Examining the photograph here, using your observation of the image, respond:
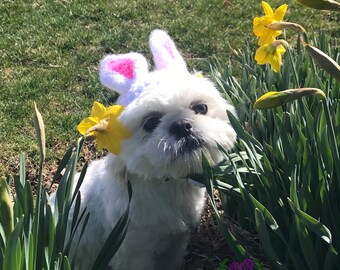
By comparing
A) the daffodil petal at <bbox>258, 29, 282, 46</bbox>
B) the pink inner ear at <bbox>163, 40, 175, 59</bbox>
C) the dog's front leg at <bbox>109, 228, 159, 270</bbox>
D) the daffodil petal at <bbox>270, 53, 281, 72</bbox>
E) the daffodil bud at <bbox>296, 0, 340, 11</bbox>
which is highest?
the daffodil bud at <bbox>296, 0, 340, 11</bbox>

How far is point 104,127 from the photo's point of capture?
1604 millimetres

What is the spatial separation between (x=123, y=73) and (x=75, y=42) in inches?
101

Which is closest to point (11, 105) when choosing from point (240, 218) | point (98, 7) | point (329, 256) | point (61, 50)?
point (61, 50)

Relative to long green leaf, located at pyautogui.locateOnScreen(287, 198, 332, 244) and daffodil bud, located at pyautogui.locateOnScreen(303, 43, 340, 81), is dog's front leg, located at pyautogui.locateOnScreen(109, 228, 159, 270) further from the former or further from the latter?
daffodil bud, located at pyautogui.locateOnScreen(303, 43, 340, 81)

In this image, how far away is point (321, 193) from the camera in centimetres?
160

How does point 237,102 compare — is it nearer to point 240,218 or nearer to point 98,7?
point 240,218

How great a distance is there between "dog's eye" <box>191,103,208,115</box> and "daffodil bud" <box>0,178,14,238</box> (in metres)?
0.76

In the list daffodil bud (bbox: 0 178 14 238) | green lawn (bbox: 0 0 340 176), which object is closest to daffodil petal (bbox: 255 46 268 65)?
daffodil bud (bbox: 0 178 14 238)

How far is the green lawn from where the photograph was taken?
3318mm

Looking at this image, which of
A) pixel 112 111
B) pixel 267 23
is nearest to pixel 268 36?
pixel 267 23

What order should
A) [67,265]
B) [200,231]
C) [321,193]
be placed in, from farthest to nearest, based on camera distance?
[200,231]
[321,193]
[67,265]

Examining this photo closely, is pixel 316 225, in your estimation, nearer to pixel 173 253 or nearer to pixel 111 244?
pixel 111 244

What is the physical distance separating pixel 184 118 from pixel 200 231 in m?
0.84

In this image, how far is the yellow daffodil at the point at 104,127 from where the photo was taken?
160 cm
